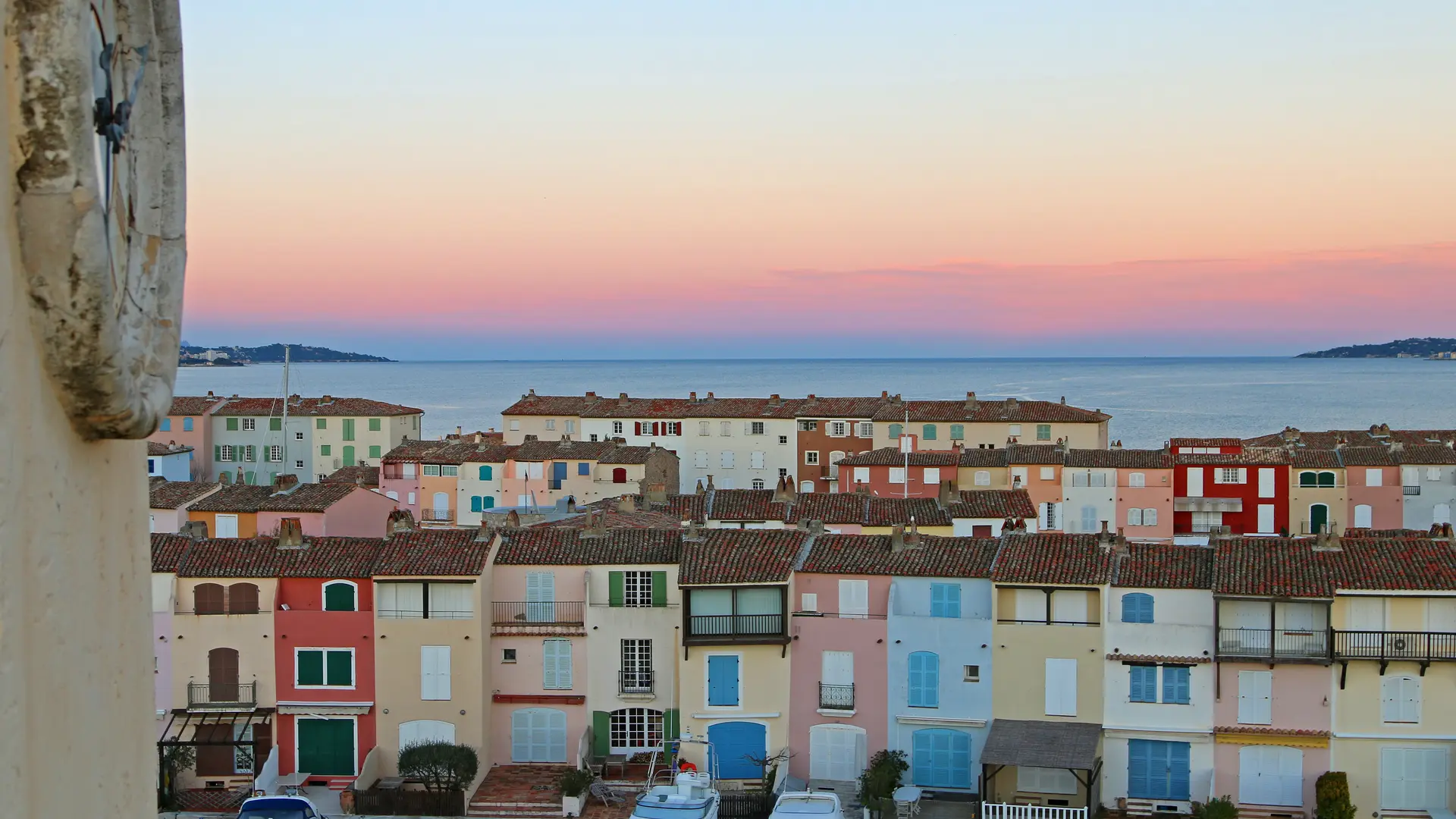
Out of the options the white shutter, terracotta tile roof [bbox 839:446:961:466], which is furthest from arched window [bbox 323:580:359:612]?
terracotta tile roof [bbox 839:446:961:466]

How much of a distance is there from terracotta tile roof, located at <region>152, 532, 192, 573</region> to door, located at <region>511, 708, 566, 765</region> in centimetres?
922

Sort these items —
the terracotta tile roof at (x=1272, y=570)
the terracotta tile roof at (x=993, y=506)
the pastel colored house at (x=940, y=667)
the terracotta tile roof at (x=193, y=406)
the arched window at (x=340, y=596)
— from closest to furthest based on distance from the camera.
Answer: the terracotta tile roof at (x=1272, y=570) < the pastel colored house at (x=940, y=667) < the arched window at (x=340, y=596) < the terracotta tile roof at (x=993, y=506) < the terracotta tile roof at (x=193, y=406)

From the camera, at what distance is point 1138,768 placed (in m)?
35.7

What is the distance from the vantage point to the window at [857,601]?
37750 millimetres

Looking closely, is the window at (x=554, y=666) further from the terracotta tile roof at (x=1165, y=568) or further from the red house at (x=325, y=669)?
the terracotta tile roof at (x=1165, y=568)

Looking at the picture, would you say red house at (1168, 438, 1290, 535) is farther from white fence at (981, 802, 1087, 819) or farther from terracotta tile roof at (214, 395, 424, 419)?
terracotta tile roof at (214, 395, 424, 419)

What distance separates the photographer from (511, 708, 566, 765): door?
38625 millimetres

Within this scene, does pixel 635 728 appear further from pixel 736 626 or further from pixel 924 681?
pixel 924 681

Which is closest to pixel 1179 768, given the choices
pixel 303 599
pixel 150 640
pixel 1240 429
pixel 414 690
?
pixel 414 690

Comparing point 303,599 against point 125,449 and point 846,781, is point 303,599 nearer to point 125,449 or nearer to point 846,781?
point 846,781

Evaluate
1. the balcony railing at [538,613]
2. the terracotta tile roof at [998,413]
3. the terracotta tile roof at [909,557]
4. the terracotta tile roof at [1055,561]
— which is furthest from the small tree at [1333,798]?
the terracotta tile roof at [998,413]

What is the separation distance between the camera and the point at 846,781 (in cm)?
3716

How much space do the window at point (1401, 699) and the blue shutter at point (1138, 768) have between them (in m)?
5.20

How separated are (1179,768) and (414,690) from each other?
18102 mm
